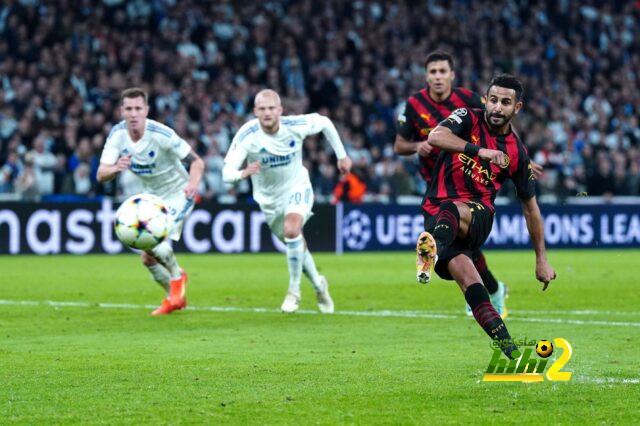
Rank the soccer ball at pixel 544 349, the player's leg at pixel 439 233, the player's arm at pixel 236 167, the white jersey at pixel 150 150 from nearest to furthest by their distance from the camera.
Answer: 1. the soccer ball at pixel 544 349
2. the player's leg at pixel 439 233
3. the player's arm at pixel 236 167
4. the white jersey at pixel 150 150

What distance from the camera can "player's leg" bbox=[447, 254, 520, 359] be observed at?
741 centimetres

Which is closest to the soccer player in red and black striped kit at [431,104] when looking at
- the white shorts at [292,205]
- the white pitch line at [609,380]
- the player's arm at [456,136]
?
the white shorts at [292,205]

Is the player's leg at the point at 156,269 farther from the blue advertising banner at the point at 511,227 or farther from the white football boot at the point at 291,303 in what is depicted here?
the blue advertising banner at the point at 511,227

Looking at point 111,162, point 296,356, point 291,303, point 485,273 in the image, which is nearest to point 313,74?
point 291,303

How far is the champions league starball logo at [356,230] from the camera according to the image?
2478 cm

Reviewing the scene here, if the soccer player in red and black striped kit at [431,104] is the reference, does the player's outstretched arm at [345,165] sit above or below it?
below

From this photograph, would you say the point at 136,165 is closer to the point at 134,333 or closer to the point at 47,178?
the point at 134,333

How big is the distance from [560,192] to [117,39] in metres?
9.84

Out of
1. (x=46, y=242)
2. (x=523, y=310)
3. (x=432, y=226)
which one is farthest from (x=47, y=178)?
(x=432, y=226)

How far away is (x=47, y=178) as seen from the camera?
22109 mm

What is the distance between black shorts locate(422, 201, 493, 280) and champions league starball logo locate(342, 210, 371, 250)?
1650cm

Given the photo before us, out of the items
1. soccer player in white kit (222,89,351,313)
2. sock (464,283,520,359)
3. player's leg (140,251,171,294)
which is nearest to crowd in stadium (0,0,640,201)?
player's leg (140,251,171,294)

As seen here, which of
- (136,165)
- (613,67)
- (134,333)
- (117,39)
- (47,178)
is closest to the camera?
(134,333)

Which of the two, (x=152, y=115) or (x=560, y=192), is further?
(x=560, y=192)
